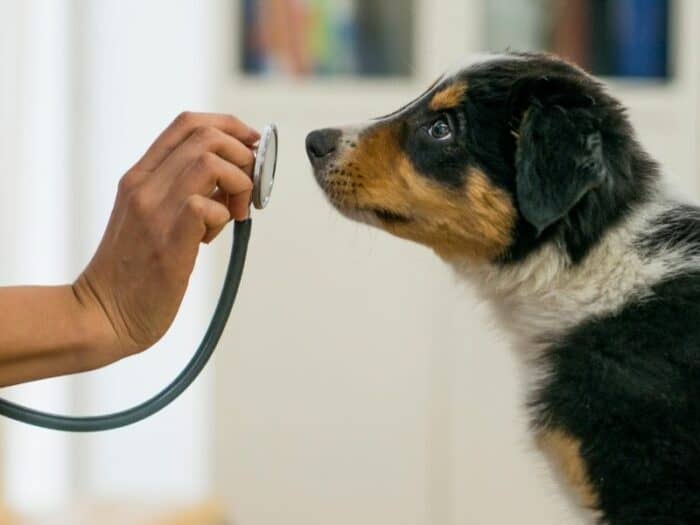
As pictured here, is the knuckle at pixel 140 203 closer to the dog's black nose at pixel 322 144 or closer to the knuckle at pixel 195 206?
the knuckle at pixel 195 206

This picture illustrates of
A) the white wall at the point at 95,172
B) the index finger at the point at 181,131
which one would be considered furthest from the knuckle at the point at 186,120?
the white wall at the point at 95,172

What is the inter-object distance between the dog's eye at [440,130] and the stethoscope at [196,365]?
1.25 ft

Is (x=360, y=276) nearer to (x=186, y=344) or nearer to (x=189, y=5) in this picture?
(x=186, y=344)

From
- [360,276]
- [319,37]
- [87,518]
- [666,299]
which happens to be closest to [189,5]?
[319,37]

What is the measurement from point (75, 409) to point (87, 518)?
0.31 m

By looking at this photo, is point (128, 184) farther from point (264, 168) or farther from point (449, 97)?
point (449, 97)

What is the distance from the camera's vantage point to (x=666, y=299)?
130 centimetres

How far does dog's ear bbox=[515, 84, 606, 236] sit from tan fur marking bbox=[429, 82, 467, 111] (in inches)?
4.5

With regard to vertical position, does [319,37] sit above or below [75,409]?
above

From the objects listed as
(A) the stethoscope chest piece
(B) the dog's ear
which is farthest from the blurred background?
(A) the stethoscope chest piece

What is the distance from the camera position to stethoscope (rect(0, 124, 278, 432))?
1104 millimetres

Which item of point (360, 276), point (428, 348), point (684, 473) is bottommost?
point (428, 348)

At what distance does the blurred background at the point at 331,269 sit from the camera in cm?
287

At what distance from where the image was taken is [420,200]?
149 cm
